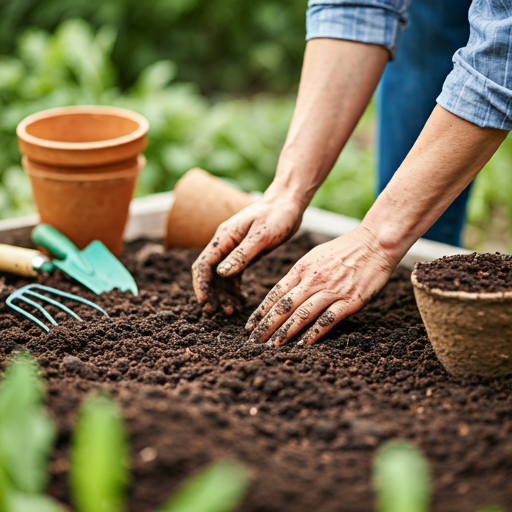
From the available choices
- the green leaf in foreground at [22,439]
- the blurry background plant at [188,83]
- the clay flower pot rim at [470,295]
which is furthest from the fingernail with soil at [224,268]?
the blurry background plant at [188,83]

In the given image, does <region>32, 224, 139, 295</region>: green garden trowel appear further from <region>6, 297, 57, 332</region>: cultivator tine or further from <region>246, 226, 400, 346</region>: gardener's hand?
<region>246, 226, 400, 346</region>: gardener's hand

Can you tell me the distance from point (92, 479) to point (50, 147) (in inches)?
58.2

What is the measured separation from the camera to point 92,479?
784mm

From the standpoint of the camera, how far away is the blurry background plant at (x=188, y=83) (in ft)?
11.6

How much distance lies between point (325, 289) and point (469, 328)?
15.1 inches

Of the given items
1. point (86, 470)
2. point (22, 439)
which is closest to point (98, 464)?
point (86, 470)

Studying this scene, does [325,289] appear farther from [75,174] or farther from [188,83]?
[188,83]

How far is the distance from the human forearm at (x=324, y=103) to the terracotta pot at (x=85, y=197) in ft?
2.07

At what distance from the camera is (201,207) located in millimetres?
2244

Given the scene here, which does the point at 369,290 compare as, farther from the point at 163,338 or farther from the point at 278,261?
the point at 278,261

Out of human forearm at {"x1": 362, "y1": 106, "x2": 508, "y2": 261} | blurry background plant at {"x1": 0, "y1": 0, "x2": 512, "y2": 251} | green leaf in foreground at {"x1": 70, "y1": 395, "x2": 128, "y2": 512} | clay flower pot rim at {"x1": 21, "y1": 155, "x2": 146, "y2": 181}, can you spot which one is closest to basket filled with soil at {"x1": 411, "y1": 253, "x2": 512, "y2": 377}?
human forearm at {"x1": 362, "y1": 106, "x2": 508, "y2": 261}

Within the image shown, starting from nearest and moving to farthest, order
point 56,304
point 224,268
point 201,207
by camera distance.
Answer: point 224,268 < point 56,304 < point 201,207

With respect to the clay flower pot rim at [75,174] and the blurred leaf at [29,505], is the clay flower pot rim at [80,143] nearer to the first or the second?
the clay flower pot rim at [75,174]

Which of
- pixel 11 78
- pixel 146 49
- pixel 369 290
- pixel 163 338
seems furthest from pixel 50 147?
pixel 146 49
